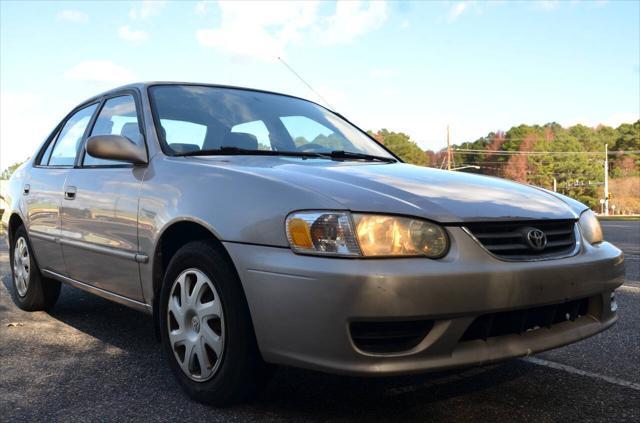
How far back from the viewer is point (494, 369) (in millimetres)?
3172

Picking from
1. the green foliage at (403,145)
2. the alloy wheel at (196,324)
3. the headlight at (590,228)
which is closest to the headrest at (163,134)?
the alloy wheel at (196,324)

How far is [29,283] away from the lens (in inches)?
177

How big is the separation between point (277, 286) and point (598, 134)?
124 m

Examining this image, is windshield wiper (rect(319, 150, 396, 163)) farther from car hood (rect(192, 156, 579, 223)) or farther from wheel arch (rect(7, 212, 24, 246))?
wheel arch (rect(7, 212, 24, 246))

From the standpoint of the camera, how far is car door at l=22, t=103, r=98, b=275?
155 inches

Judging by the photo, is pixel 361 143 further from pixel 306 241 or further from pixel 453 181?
pixel 306 241

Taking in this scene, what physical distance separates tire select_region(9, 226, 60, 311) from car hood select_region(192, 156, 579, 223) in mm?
2199

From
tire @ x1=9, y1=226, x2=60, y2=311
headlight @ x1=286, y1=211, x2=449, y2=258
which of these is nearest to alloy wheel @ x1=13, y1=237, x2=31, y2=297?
tire @ x1=9, y1=226, x2=60, y2=311

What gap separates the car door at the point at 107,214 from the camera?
3.09m

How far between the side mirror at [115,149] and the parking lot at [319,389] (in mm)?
1093

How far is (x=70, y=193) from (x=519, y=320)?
8.96 ft

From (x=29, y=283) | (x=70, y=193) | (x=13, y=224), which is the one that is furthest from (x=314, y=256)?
(x=13, y=224)

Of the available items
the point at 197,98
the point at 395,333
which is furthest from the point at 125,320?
the point at 395,333

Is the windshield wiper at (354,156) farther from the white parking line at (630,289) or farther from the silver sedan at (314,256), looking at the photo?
the white parking line at (630,289)
